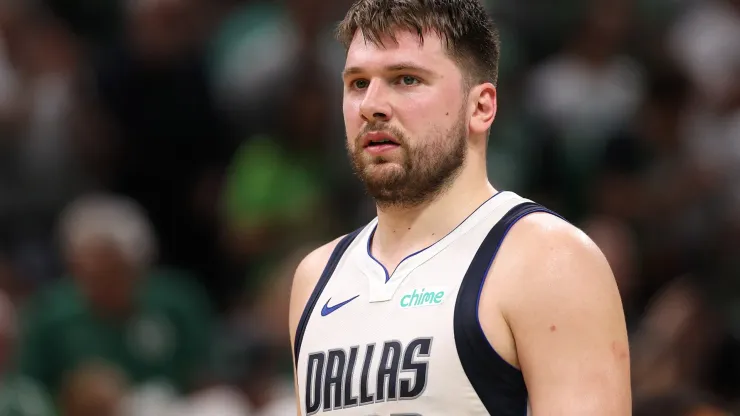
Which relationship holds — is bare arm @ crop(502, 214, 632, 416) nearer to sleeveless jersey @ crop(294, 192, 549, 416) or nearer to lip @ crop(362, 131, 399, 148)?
sleeveless jersey @ crop(294, 192, 549, 416)

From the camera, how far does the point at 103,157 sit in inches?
382

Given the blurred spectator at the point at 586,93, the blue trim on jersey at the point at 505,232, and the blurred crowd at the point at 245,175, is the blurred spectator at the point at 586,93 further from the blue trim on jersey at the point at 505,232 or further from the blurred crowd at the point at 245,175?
the blue trim on jersey at the point at 505,232

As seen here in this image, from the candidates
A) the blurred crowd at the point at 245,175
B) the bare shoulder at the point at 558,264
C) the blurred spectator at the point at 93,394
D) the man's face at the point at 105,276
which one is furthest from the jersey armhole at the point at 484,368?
the man's face at the point at 105,276

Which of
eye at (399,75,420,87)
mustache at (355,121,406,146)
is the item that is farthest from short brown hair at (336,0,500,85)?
mustache at (355,121,406,146)

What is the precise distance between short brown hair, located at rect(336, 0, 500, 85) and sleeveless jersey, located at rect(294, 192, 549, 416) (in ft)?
1.39

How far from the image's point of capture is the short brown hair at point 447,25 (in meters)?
3.95

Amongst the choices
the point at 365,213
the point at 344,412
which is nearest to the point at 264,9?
the point at 365,213

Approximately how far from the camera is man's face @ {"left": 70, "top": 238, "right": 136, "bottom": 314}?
8398 mm

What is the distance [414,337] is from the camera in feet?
12.3

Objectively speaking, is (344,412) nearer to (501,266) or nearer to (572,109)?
(501,266)

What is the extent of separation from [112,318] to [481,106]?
4.90 metres

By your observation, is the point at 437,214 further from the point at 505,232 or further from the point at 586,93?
the point at 586,93

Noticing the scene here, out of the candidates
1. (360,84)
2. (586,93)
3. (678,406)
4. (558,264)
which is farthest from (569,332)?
(586,93)

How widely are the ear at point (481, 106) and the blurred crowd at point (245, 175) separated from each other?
374 centimetres
